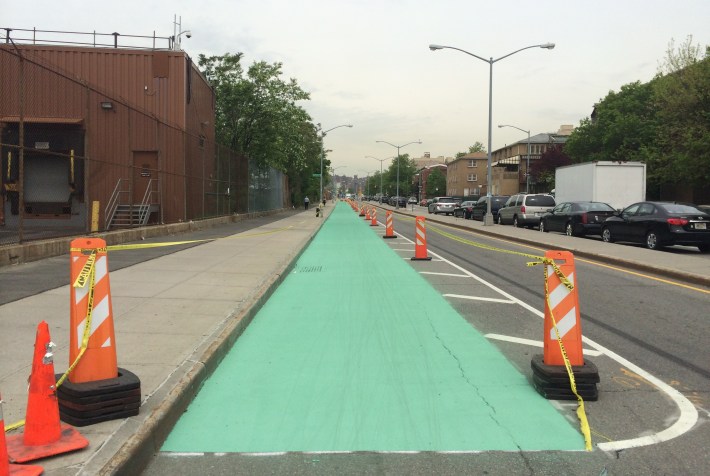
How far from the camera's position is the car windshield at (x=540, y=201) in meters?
28.4

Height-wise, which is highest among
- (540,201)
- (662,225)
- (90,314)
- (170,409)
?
(540,201)

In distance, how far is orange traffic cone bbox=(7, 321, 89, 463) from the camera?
3.23 metres

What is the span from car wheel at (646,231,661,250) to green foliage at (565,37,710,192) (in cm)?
2019

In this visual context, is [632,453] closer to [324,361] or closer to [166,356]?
[324,361]

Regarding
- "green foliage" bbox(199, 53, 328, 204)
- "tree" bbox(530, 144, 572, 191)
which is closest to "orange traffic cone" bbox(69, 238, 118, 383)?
"green foliage" bbox(199, 53, 328, 204)

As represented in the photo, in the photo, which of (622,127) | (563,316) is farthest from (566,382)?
(622,127)

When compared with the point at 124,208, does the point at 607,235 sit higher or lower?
lower

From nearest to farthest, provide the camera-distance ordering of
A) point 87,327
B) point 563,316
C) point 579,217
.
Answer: point 87,327 → point 563,316 → point 579,217

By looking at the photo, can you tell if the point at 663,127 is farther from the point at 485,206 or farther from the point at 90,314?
the point at 90,314

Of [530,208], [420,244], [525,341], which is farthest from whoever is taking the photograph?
[530,208]

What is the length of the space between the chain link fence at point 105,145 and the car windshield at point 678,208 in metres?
16.0

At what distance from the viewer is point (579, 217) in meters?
22.1

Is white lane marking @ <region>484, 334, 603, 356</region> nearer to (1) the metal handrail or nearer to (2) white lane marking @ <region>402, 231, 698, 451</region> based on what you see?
(2) white lane marking @ <region>402, 231, 698, 451</region>

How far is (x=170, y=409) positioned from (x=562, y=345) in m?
3.15
